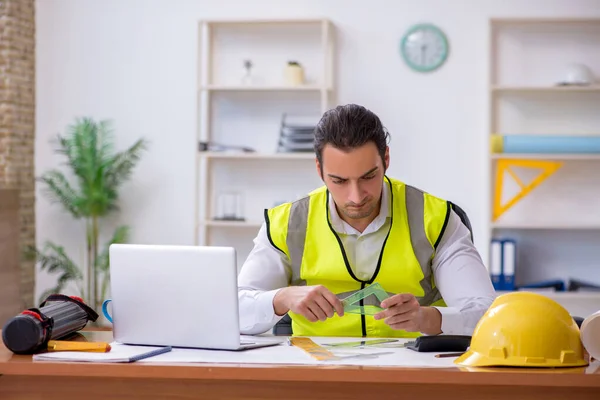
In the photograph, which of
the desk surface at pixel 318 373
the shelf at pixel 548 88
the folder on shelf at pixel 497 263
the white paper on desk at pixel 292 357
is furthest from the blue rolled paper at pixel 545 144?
the desk surface at pixel 318 373

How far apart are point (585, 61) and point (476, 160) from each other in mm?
864

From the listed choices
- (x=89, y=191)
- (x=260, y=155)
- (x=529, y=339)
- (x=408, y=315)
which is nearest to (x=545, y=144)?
(x=260, y=155)

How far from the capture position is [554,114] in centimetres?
541

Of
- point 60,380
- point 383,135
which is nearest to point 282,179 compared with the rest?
point 383,135

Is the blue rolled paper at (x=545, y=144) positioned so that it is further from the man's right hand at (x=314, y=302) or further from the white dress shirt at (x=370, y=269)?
the man's right hand at (x=314, y=302)

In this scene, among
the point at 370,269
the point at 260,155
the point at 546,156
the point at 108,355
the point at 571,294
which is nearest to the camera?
the point at 108,355

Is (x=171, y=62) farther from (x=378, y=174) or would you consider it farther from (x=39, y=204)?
(x=378, y=174)

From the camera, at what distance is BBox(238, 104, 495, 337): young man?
258 centimetres

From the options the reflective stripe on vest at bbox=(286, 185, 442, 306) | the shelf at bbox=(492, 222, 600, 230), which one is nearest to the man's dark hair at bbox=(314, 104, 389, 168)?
the reflective stripe on vest at bbox=(286, 185, 442, 306)

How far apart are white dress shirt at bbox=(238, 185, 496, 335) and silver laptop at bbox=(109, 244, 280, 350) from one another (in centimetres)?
28

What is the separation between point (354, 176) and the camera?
2568mm

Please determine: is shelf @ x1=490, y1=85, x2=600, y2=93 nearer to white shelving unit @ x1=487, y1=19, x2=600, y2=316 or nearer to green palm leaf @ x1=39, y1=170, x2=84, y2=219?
white shelving unit @ x1=487, y1=19, x2=600, y2=316

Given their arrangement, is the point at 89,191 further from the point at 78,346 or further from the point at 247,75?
the point at 78,346

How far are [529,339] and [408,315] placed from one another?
0.40m
